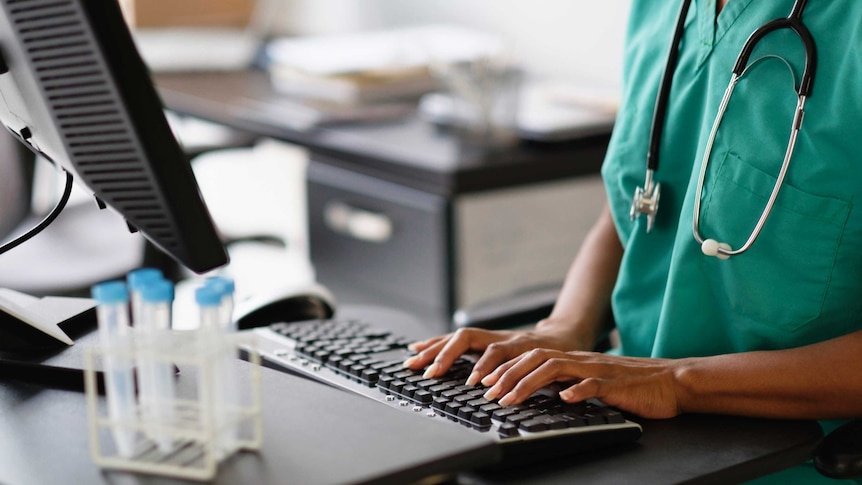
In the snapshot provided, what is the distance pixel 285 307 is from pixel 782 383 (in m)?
0.55

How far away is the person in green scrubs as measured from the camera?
92 centimetres

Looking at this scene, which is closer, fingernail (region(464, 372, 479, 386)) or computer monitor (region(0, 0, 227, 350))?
computer monitor (region(0, 0, 227, 350))

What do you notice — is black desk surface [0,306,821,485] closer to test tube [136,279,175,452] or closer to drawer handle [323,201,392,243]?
test tube [136,279,175,452]

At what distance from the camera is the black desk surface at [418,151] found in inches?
70.4

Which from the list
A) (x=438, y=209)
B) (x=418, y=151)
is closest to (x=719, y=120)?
(x=438, y=209)

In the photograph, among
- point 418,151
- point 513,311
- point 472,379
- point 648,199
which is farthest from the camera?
point 418,151

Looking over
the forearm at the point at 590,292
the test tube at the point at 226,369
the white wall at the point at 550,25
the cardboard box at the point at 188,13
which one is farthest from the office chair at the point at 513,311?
the cardboard box at the point at 188,13

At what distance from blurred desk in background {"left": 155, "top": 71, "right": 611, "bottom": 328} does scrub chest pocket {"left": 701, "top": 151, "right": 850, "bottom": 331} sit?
2.57 ft

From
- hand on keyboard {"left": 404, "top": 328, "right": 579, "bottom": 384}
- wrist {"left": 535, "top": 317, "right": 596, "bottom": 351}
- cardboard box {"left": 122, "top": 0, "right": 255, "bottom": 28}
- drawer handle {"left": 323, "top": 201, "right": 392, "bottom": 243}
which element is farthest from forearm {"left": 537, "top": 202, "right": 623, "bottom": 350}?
cardboard box {"left": 122, "top": 0, "right": 255, "bottom": 28}

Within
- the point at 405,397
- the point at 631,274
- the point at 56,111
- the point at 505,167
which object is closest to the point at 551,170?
the point at 505,167

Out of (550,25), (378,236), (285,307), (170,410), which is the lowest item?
(378,236)

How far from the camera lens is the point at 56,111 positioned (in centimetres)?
75

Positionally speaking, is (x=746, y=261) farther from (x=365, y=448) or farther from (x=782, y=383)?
(x=365, y=448)

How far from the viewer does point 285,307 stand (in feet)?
3.99
